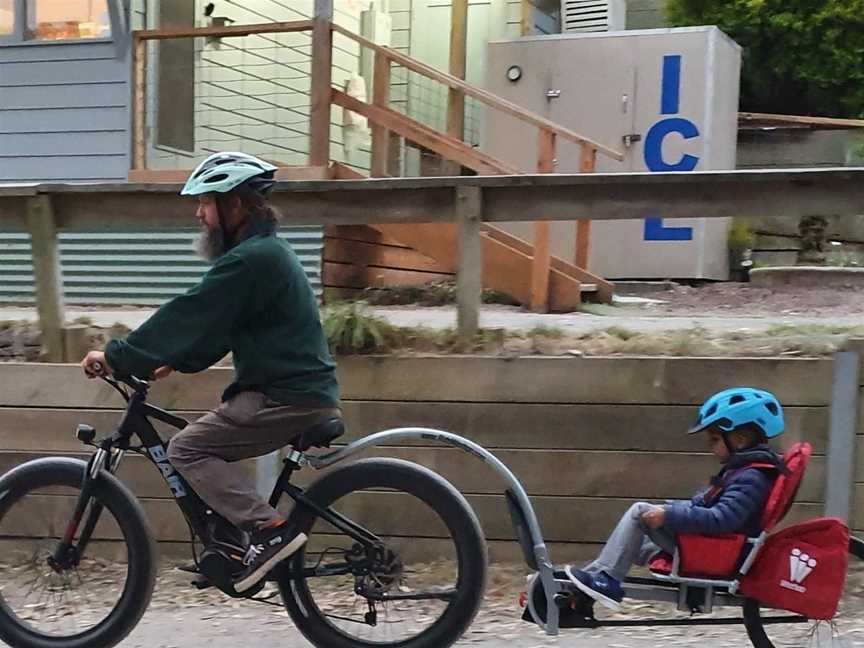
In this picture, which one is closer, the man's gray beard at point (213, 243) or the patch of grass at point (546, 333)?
the man's gray beard at point (213, 243)

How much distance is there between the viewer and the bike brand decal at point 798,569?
3.62 metres

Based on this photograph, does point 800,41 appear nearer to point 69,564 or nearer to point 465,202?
point 465,202

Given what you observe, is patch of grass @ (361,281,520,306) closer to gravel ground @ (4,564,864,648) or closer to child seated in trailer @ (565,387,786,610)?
gravel ground @ (4,564,864,648)

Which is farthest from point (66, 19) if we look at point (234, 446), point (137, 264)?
point (234, 446)

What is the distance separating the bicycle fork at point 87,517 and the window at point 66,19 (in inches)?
257

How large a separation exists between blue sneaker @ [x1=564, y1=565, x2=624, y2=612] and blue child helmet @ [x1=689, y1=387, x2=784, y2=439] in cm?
59

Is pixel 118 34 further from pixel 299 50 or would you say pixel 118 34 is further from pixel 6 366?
pixel 6 366

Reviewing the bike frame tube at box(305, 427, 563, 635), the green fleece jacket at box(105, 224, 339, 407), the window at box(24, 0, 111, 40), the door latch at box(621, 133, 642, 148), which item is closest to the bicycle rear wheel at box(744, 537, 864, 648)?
the bike frame tube at box(305, 427, 563, 635)

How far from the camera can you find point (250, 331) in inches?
153

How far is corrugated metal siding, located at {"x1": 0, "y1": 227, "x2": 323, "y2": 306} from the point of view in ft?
27.8

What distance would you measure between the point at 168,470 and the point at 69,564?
54 centimetres

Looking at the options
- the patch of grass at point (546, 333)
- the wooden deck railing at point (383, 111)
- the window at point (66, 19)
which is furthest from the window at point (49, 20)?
the patch of grass at point (546, 333)

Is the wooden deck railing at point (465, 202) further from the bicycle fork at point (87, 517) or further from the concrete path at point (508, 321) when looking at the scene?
the bicycle fork at point (87, 517)

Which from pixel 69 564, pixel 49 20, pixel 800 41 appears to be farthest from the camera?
pixel 800 41
